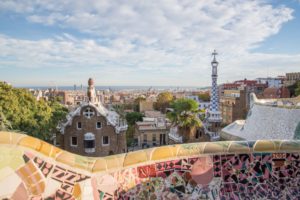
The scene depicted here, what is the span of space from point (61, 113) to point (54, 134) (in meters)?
1.58

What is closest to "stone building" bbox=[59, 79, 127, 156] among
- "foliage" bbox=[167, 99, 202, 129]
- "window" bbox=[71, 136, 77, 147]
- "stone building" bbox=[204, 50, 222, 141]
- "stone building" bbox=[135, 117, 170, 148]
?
"window" bbox=[71, 136, 77, 147]

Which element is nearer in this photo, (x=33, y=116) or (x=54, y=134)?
(x=33, y=116)

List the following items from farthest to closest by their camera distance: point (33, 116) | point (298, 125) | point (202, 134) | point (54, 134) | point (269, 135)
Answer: point (54, 134), point (202, 134), point (33, 116), point (269, 135), point (298, 125)

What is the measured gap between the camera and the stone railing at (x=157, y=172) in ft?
7.79

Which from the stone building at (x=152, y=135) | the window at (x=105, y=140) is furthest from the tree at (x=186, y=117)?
the stone building at (x=152, y=135)

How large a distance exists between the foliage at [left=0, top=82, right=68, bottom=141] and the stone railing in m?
10.7

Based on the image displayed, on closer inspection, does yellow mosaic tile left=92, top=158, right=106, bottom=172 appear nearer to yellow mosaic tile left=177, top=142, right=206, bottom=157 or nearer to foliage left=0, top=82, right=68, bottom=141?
yellow mosaic tile left=177, top=142, right=206, bottom=157

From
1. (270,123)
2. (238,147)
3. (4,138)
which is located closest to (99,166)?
(4,138)

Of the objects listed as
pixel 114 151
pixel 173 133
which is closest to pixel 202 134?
pixel 173 133

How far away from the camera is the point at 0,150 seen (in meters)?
2.32

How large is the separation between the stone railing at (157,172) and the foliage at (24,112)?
10.7 metres

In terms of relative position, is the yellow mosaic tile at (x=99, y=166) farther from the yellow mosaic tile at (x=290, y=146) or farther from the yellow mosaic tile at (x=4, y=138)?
the yellow mosaic tile at (x=290, y=146)

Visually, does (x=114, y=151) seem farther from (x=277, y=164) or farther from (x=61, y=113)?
(x=277, y=164)

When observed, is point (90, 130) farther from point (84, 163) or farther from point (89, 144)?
point (84, 163)
